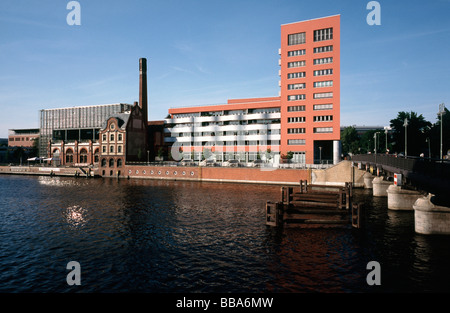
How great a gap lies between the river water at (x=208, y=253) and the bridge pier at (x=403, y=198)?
146cm

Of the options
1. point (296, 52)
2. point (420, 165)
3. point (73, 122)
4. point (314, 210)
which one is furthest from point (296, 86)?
point (73, 122)

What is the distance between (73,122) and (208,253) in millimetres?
115755

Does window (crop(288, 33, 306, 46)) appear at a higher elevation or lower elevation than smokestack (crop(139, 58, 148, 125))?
higher

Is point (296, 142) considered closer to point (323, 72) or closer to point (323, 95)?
point (323, 95)

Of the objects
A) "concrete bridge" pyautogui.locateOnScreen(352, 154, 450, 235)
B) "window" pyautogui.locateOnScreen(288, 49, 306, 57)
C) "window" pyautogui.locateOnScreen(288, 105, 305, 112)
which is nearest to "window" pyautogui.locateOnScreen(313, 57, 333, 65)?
"window" pyautogui.locateOnScreen(288, 49, 306, 57)

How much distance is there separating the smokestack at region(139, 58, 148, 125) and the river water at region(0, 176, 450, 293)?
68953 mm

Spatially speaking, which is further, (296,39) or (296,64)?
(296,39)

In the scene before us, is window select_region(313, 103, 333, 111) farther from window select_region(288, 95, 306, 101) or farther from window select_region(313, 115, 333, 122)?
→ window select_region(288, 95, 306, 101)

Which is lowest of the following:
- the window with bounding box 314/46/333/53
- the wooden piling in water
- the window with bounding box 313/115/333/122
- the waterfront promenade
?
the wooden piling in water

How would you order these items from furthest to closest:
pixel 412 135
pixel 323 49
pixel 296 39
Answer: pixel 412 135 → pixel 296 39 → pixel 323 49

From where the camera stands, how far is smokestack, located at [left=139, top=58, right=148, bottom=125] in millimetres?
101188

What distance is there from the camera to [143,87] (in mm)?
101562

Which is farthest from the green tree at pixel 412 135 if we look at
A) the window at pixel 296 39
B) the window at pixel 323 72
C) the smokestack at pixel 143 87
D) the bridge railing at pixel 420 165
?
the smokestack at pixel 143 87
